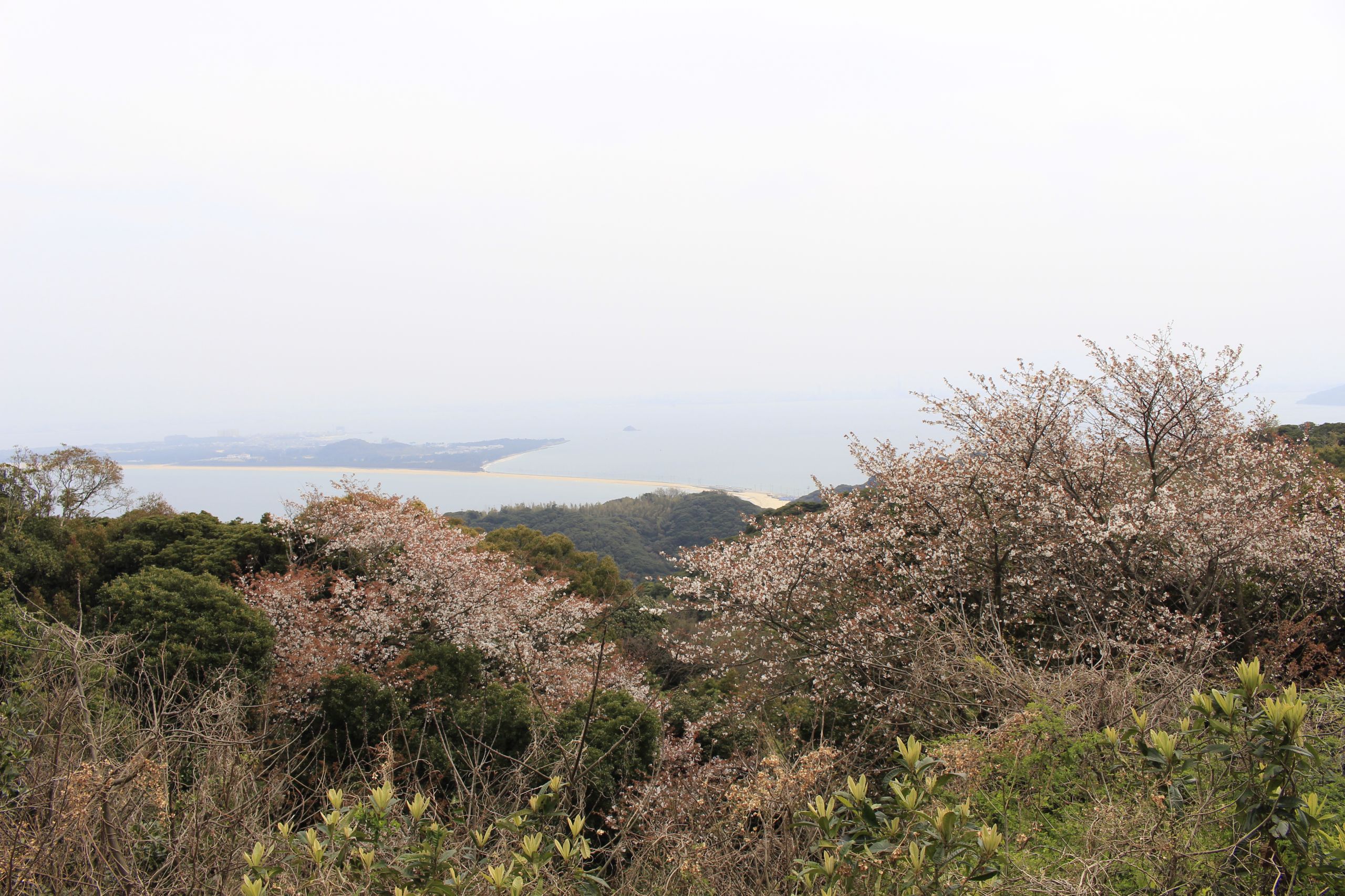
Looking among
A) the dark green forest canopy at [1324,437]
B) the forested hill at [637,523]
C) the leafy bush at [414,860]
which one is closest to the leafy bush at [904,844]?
the leafy bush at [414,860]

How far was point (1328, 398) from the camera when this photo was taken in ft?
152

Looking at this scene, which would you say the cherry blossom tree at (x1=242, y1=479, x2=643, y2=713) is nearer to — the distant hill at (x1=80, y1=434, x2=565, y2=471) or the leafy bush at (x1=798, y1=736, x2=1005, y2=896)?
the leafy bush at (x1=798, y1=736, x2=1005, y2=896)

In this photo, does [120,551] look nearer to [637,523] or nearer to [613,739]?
[613,739]

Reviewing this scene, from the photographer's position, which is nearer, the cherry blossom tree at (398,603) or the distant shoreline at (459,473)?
the cherry blossom tree at (398,603)

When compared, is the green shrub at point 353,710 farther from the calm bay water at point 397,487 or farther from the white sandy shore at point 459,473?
the white sandy shore at point 459,473

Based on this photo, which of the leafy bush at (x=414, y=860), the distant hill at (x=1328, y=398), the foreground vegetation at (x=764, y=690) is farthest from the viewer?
the distant hill at (x=1328, y=398)

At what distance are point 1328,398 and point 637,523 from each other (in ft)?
178

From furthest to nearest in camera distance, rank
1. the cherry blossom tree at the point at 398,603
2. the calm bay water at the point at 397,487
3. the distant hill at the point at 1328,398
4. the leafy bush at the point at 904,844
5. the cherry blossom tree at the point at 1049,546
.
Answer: the distant hill at the point at 1328,398 → the calm bay water at the point at 397,487 → the cherry blossom tree at the point at 398,603 → the cherry blossom tree at the point at 1049,546 → the leafy bush at the point at 904,844

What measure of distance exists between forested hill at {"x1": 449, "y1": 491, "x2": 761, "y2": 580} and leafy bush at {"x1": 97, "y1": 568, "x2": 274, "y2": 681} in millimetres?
20838

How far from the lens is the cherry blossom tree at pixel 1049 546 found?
679 centimetres

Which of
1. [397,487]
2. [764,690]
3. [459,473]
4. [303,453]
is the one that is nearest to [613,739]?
[764,690]

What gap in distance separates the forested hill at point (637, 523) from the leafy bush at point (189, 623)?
2084 cm

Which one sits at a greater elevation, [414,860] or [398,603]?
[414,860]

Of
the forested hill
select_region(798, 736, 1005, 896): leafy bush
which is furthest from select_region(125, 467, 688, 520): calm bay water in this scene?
select_region(798, 736, 1005, 896): leafy bush
